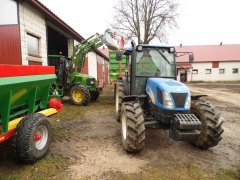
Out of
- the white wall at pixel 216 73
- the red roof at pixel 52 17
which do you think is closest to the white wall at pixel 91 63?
the red roof at pixel 52 17

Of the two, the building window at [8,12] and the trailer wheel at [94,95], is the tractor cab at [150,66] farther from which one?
the trailer wheel at [94,95]

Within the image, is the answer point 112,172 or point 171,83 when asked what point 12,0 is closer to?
point 171,83

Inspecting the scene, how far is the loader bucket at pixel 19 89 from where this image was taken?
9.41 feet

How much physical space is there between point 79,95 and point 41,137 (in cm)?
500

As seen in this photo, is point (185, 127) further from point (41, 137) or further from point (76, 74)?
point (76, 74)

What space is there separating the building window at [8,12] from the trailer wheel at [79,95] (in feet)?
10.9

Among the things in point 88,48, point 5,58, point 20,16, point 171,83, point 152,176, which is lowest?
point 152,176

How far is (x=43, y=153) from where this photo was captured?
3.54m

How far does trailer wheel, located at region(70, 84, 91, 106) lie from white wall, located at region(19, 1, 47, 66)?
172 cm

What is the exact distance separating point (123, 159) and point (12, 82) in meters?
2.25

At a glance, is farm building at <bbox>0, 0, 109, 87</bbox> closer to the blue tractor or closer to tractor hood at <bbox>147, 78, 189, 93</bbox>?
the blue tractor

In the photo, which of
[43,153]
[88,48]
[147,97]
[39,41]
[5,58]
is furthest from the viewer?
[88,48]

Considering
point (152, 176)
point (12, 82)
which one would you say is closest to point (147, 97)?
point (152, 176)

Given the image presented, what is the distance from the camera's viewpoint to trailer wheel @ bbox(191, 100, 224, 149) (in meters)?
3.81
